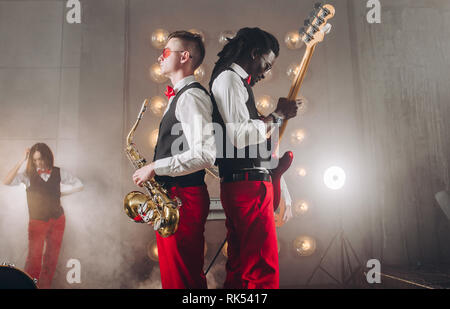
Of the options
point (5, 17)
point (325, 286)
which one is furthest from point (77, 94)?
point (325, 286)

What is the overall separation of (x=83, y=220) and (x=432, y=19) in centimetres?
514

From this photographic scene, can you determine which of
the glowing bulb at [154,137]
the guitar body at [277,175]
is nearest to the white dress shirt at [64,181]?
the glowing bulb at [154,137]

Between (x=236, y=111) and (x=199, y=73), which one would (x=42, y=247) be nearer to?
(x=199, y=73)

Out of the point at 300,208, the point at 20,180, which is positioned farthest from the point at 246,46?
the point at 20,180

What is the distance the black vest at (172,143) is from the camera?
158cm

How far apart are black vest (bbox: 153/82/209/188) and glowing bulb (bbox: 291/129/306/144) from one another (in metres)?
2.28

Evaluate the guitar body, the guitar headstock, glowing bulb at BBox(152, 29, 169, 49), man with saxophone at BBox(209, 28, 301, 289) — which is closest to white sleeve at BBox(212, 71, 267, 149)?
man with saxophone at BBox(209, 28, 301, 289)

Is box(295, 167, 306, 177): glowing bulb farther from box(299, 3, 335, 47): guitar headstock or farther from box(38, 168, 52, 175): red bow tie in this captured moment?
box(38, 168, 52, 175): red bow tie

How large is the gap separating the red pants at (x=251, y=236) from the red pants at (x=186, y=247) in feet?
0.55

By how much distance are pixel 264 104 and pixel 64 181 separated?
255 centimetres

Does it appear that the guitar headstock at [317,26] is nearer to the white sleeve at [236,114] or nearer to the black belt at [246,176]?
the white sleeve at [236,114]

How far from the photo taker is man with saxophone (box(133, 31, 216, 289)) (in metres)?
1.52

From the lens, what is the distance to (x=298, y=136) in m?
3.69

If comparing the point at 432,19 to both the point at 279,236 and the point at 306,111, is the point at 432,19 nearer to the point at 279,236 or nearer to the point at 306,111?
the point at 306,111
